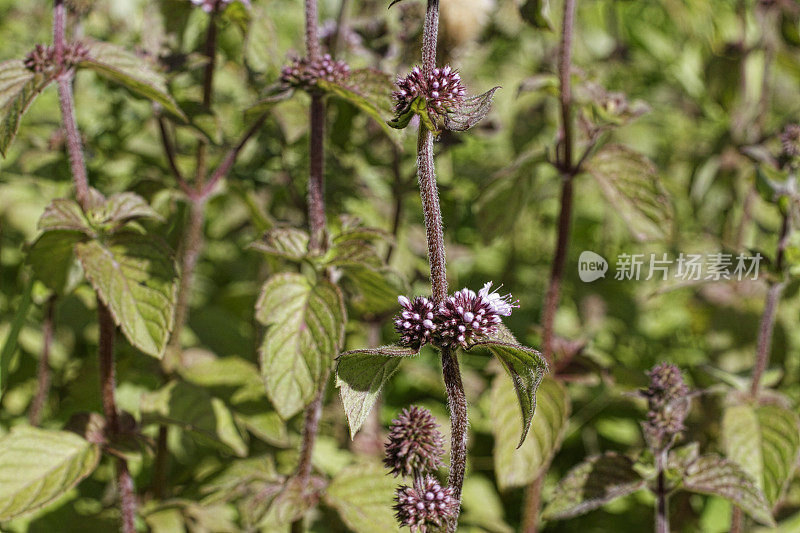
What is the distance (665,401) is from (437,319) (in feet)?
2.30

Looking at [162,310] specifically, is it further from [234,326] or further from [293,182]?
[234,326]

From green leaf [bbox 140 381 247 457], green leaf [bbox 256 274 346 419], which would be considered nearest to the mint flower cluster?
green leaf [bbox 256 274 346 419]

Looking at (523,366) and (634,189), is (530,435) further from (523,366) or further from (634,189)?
(523,366)

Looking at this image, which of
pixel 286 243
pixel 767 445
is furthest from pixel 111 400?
pixel 767 445

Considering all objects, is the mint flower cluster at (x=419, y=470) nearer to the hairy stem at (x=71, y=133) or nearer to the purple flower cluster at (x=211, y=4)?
the hairy stem at (x=71, y=133)

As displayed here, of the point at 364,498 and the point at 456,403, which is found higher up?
the point at 456,403

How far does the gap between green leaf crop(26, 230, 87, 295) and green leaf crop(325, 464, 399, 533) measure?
79 centimetres

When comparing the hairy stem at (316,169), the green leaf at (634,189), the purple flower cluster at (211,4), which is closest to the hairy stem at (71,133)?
the purple flower cluster at (211,4)

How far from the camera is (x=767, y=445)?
77.1 inches

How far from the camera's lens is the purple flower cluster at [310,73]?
159 centimetres

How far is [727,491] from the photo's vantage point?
1689 mm

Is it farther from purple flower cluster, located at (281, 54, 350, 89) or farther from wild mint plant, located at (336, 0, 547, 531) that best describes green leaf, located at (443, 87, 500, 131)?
purple flower cluster, located at (281, 54, 350, 89)

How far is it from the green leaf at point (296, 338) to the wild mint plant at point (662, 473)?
0.64m

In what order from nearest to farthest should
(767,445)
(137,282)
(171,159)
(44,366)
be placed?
1. (137,282)
2. (767,445)
3. (171,159)
4. (44,366)
